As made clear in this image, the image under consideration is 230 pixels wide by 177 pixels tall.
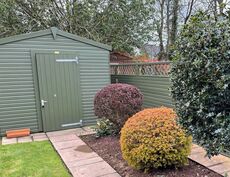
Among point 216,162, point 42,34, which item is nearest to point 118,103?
point 216,162

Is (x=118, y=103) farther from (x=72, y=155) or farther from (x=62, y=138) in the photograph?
(x=62, y=138)

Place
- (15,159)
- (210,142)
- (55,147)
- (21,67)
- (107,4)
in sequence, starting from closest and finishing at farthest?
(210,142) < (15,159) < (55,147) < (21,67) < (107,4)

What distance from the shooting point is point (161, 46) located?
556 inches

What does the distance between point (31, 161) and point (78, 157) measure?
83 centimetres

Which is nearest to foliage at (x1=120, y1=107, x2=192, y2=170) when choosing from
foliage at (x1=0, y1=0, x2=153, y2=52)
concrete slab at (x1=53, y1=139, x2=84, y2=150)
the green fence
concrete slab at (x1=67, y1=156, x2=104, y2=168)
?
concrete slab at (x1=67, y1=156, x2=104, y2=168)

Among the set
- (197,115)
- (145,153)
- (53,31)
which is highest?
(53,31)

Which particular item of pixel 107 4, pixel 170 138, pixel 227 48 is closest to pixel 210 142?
pixel 227 48

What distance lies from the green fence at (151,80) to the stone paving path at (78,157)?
6.23 ft

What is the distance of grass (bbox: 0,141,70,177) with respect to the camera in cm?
381

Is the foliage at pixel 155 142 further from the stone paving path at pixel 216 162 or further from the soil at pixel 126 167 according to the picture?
the stone paving path at pixel 216 162

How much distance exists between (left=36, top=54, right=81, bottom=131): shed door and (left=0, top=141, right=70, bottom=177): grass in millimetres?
1062

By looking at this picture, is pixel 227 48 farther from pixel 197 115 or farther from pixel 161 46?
pixel 161 46

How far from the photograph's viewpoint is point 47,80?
244 inches

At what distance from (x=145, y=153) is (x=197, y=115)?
4.70 feet
